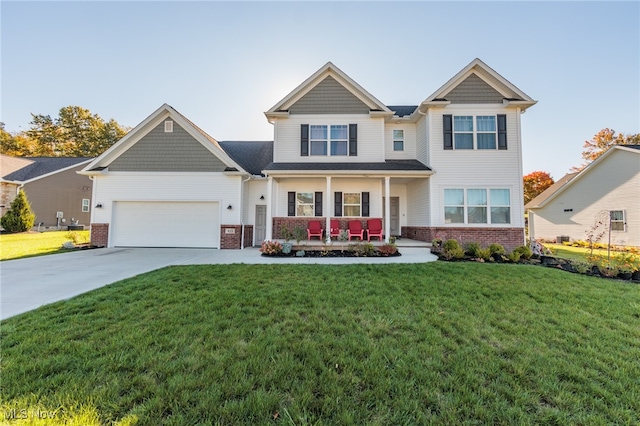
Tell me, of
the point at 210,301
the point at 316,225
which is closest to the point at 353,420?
the point at 210,301

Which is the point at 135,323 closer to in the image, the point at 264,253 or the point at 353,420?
the point at 353,420

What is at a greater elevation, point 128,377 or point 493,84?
point 493,84

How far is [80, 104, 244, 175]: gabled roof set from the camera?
12.5m

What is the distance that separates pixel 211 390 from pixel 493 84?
15.4 meters

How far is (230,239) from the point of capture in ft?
40.5

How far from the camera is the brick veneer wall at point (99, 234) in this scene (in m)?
12.4

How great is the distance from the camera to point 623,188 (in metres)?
14.7

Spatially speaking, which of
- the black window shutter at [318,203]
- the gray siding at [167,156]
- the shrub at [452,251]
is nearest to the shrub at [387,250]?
the shrub at [452,251]

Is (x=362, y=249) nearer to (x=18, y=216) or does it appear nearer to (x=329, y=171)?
(x=329, y=171)

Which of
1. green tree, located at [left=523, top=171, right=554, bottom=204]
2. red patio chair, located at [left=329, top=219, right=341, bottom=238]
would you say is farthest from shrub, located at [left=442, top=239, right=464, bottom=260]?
green tree, located at [left=523, top=171, right=554, bottom=204]

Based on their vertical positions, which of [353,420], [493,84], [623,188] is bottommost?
[353,420]

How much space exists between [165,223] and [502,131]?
54.5 feet

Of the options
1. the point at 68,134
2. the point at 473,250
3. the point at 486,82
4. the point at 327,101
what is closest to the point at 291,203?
the point at 327,101

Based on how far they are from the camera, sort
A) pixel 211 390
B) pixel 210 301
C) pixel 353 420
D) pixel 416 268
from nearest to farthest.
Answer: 1. pixel 353 420
2. pixel 211 390
3. pixel 210 301
4. pixel 416 268
